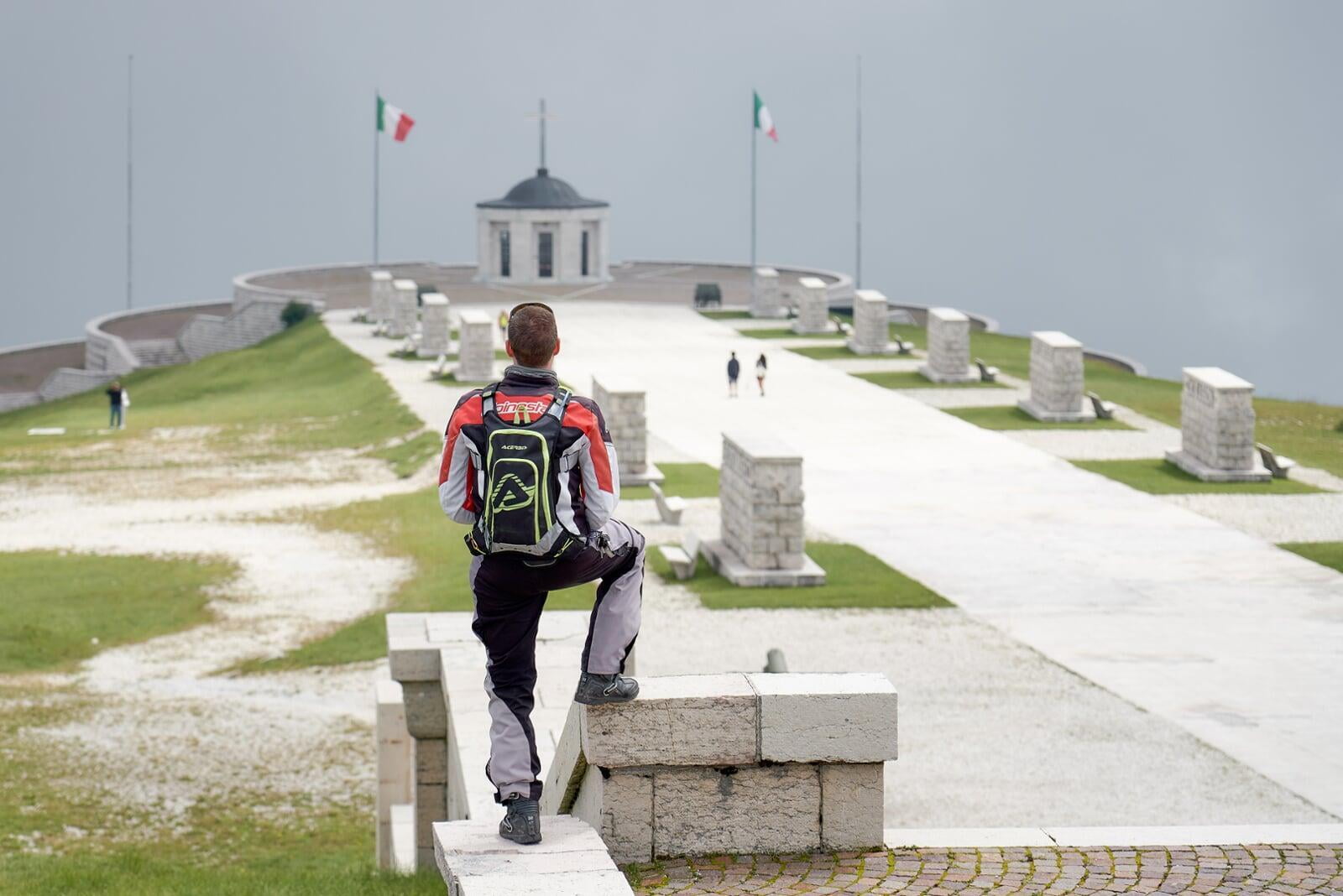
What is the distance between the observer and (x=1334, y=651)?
18.8 meters

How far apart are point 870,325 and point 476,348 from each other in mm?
10966

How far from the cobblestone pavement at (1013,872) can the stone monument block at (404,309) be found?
148 ft

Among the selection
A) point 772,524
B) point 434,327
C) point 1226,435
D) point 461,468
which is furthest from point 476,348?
point 461,468

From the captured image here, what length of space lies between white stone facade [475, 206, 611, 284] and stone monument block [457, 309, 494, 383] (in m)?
23.2

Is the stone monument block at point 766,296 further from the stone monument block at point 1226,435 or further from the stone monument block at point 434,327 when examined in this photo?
the stone monument block at point 1226,435

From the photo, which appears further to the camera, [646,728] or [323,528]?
[323,528]

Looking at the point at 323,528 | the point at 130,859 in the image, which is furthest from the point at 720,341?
the point at 130,859

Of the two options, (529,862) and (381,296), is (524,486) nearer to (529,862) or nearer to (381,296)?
(529,862)

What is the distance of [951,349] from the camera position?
42031mm

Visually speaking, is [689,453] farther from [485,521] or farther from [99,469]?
[485,521]

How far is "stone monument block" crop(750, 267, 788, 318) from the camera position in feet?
187

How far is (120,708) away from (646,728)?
12678 mm

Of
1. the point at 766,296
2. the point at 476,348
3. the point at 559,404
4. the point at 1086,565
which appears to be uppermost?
the point at 766,296

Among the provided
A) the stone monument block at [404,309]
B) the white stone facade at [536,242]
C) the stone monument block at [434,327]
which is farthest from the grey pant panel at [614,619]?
the white stone facade at [536,242]
